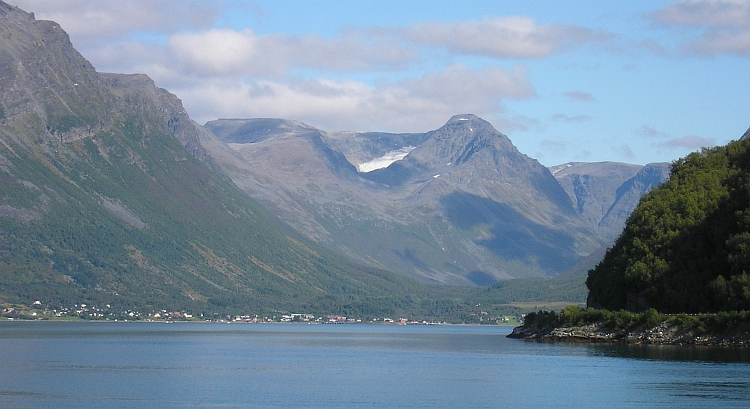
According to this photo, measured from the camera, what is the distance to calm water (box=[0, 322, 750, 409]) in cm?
7856

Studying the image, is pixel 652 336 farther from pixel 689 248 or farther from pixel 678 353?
pixel 678 353

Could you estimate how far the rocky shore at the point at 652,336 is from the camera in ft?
409

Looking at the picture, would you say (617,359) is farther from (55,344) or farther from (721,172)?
(55,344)

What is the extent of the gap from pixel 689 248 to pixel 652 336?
46.5 ft

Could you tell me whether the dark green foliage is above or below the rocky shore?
above

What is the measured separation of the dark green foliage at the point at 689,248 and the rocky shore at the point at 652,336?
546 cm

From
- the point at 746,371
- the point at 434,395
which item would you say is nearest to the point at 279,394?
the point at 434,395

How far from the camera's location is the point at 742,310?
12562cm

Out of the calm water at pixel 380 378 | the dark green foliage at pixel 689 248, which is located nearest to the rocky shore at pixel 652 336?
the calm water at pixel 380 378

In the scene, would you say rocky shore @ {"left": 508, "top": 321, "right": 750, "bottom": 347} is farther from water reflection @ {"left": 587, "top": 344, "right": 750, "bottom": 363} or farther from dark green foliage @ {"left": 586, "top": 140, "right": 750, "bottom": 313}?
dark green foliage @ {"left": 586, "top": 140, "right": 750, "bottom": 313}

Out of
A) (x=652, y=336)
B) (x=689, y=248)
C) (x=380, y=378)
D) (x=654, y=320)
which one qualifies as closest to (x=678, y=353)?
(x=652, y=336)

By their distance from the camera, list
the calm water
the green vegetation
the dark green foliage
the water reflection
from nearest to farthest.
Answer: the calm water
the water reflection
the green vegetation
the dark green foliage

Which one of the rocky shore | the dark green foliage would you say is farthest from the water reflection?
the dark green foliage

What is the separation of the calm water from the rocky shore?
3.40 m
